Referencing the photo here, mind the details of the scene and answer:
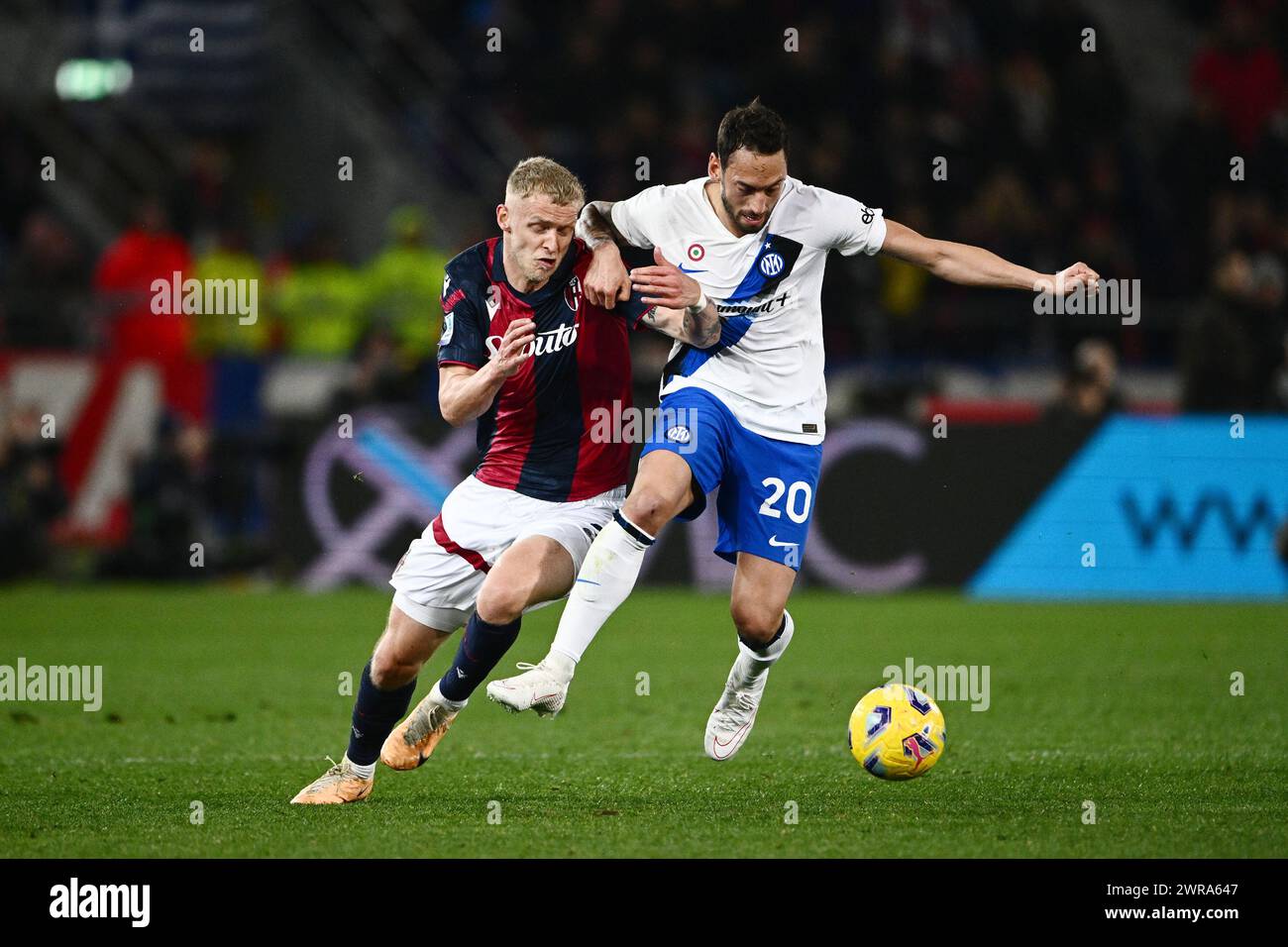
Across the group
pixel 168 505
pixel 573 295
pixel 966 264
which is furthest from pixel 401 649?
pixel 168 505

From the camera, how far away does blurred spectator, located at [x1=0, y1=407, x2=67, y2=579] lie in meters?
15.6

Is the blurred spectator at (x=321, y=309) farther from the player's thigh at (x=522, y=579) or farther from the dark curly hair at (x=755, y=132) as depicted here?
the player's thigh at (x=522, y=579)

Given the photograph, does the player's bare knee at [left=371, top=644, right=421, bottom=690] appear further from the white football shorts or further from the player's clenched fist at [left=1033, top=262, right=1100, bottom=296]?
the player's clenched fist at [left=1033, top=262, right=1100, bottom=296]

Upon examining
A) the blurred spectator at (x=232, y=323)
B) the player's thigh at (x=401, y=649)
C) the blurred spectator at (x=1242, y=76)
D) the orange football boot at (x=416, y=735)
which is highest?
the blurred spectator at (x=1242, y=76)

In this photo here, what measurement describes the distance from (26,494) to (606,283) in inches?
412

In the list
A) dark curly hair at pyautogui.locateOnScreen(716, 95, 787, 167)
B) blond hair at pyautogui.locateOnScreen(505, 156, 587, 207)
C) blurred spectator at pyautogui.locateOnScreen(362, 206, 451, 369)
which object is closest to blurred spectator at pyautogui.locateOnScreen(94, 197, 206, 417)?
blurred spectator at pyautogui.locateOnScreen(362, 206, 451, 369)

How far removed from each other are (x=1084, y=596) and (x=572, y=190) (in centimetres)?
884

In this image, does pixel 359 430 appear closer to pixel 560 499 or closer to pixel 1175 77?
pixel 560 499

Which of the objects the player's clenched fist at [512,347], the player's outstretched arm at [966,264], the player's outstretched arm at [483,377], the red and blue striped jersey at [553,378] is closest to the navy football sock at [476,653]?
the red and blue striped jersey at [553,378]

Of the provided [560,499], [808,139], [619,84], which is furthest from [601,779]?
[619,84]

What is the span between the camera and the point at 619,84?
19094 mm

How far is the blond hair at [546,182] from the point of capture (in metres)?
6.52

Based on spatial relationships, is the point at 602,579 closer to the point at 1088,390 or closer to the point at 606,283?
the point at 606,283

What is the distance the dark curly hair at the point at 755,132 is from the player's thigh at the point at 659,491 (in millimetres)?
1210
